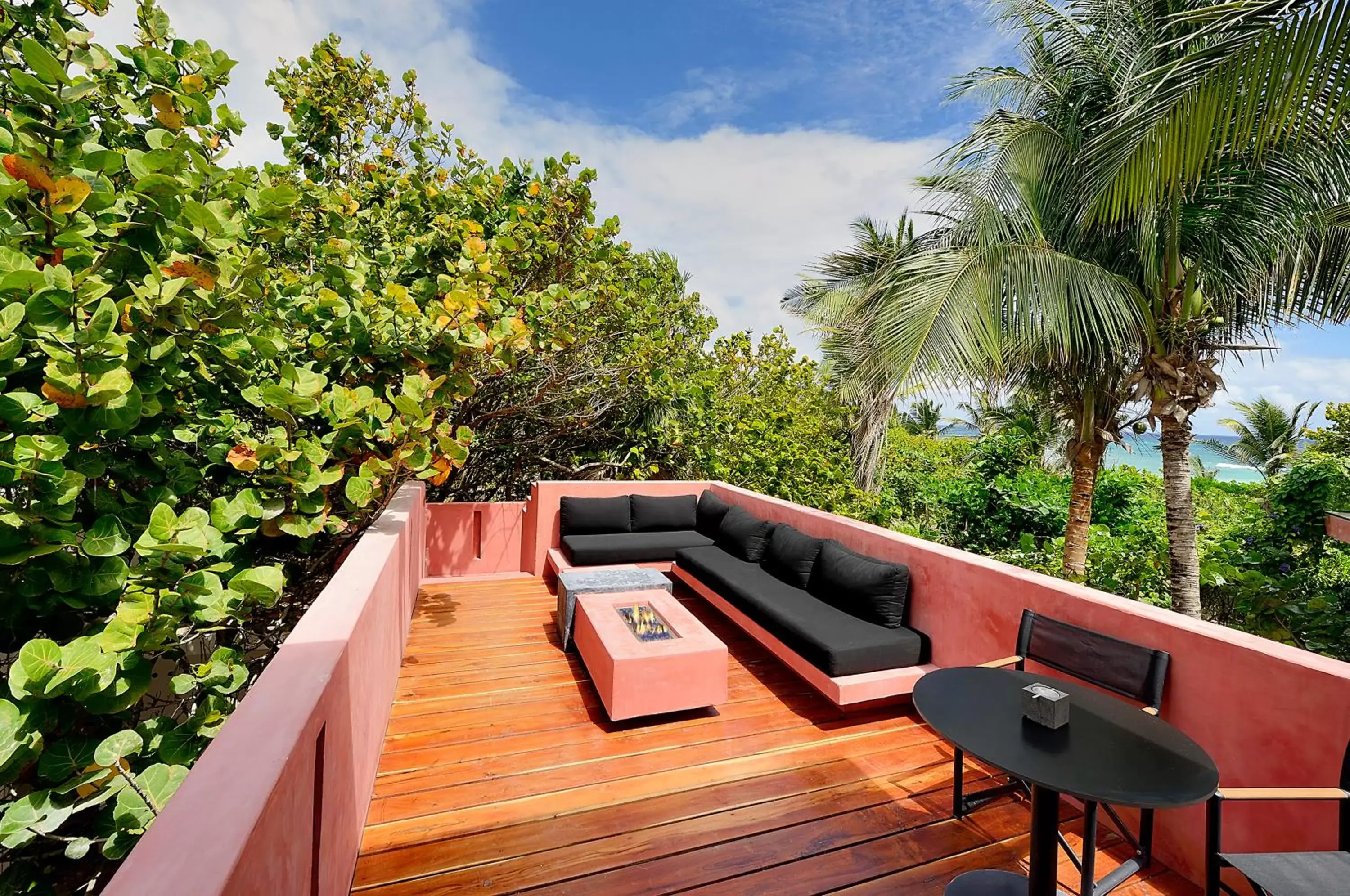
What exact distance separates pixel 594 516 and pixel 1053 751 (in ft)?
17.1

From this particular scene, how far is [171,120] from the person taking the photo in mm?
2047

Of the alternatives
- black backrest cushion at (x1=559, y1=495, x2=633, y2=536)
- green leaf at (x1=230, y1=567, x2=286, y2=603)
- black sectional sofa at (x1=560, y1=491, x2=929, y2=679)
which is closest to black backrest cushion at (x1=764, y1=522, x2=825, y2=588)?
black sectional sofa at (x1=560, y1=491, x2=929, y2=679)

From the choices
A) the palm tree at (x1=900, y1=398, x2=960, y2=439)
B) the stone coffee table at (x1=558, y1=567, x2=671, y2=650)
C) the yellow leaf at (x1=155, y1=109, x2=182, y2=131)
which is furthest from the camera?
the palm tree at (x1=900, y1=398, x2=960, y2=439)

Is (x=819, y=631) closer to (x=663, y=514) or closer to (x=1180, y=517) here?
(x=663, y=514)

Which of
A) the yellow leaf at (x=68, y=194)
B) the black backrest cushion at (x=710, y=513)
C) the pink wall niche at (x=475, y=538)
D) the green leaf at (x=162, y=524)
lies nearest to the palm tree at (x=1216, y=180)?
the black backrest cushion at (x=710, y=513)

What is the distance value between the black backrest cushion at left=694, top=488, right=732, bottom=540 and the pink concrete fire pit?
8.40 feet

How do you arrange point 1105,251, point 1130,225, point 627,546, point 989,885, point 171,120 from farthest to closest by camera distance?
point 627,546, point 1105,251, point 1130,225, point 989,885, point 171,120

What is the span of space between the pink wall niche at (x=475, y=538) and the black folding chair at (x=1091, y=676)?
5318mm

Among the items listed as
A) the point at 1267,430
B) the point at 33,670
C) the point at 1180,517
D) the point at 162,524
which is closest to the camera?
the point at 33,670

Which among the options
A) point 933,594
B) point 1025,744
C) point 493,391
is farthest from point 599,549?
point 1025,744

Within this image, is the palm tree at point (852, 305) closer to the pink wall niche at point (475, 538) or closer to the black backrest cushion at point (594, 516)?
the black backrest cushion at point (594, 516)

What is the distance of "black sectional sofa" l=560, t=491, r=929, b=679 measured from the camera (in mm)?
3623

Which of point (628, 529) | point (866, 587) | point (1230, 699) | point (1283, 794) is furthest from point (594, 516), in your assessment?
point (1283, 794)

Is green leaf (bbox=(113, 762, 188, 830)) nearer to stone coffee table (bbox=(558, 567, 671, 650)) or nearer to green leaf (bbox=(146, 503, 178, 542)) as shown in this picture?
green leaf (bbox=(146, 503, 178, 542))
